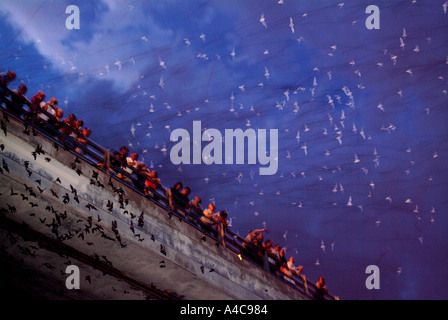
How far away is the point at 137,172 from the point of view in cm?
1059

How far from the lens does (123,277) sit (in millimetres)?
9945

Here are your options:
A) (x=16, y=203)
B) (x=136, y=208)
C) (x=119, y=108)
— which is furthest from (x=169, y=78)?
(x=16, y=203)

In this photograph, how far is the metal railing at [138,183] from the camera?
844 cm

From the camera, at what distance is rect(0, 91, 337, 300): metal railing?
844 cm

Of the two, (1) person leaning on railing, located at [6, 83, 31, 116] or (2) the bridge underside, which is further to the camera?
(1) person leaning on railing, located at [6, 83, 31, 116]

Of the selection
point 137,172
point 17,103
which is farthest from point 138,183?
point 17,103

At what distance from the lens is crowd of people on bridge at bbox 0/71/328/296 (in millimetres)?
8527

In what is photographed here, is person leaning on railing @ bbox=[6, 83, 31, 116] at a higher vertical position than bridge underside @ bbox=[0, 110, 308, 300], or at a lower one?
higher

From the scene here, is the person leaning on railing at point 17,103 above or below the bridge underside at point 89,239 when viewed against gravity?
above

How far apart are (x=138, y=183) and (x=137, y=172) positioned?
0.30m

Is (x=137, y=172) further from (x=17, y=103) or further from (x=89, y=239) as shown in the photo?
(x=17, y=103)

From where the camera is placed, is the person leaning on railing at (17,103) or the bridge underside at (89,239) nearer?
the bridge underside at (89,239)
